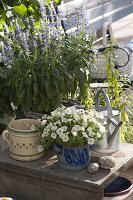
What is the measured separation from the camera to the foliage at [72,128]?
7.18ft

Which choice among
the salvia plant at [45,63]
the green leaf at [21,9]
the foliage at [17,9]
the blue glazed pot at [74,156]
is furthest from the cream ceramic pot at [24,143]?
the green leaf at [21,9]

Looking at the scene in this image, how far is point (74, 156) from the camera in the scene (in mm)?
2236

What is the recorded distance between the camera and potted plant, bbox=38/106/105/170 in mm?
2193

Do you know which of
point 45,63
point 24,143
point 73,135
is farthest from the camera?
point 45,63

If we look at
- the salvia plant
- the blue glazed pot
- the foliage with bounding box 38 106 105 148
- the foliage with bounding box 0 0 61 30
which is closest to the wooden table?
the blue glazed pot

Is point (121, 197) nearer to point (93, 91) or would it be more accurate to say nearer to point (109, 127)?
point (109, 127)

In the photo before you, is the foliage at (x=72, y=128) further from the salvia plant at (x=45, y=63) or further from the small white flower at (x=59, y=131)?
the salvia plant at (x=45, y=63)

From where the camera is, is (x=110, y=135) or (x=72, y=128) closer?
(x=72, y=128)

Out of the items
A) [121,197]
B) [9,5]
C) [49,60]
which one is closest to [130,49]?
[9,5]

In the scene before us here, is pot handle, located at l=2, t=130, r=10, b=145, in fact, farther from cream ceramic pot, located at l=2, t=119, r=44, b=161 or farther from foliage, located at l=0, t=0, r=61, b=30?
foliage, located at l=0, t=0, r=61, b=30

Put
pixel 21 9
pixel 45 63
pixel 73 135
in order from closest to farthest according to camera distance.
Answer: pixel 73 135 < pixel 45 63 < pixel 21 9

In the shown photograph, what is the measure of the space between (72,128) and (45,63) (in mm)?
568

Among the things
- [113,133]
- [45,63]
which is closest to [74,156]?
[113,133]

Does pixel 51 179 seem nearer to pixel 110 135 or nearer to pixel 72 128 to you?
pixel 72 128
